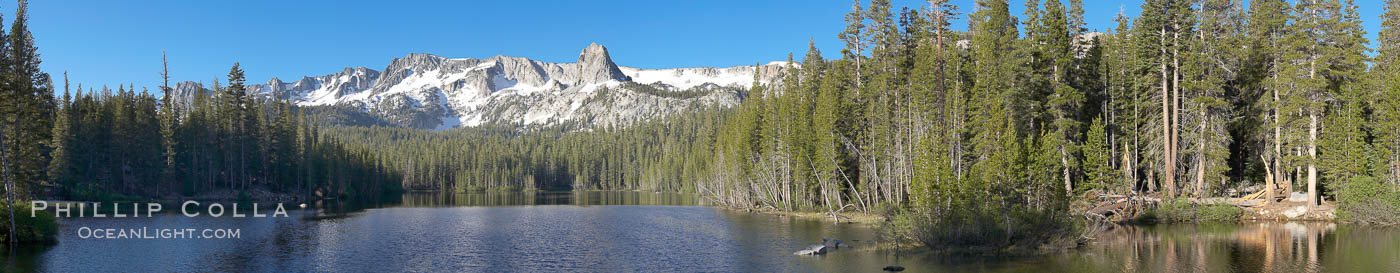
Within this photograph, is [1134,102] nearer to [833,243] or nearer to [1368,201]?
[1368,201]

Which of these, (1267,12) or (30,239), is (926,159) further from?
(30,239)

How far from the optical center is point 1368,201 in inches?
1617

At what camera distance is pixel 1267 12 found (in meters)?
47.1

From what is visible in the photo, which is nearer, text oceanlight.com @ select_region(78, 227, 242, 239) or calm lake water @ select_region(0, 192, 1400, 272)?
calm lake water @ select_region(0, 192, 1400, 272)

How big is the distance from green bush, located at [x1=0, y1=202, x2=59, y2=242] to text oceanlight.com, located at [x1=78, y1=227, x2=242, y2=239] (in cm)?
352

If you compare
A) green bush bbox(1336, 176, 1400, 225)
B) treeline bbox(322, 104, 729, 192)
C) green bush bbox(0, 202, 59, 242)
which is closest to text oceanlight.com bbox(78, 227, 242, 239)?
green bush bbox(0, 202, 59, 242)

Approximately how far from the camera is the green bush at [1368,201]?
39906 mm

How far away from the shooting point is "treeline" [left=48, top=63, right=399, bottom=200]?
72.4 metres

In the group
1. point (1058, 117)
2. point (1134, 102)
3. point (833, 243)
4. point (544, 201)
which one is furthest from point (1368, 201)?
point (544, 201)

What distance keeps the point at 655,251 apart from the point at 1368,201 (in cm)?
3935

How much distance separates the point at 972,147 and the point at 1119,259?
43.8 feet

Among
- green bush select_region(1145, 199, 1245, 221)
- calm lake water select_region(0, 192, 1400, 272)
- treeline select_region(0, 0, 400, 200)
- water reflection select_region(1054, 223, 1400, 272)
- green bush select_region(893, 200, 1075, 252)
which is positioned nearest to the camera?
water reflection select_region(1054, 223, 1400, 272)

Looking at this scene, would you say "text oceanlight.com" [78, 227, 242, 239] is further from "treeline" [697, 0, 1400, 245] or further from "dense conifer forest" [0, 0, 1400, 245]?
"treeline" [697, 0, 1400, 245]

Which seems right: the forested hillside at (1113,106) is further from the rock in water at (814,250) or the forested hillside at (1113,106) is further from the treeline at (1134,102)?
the rock in water at (814,250)
